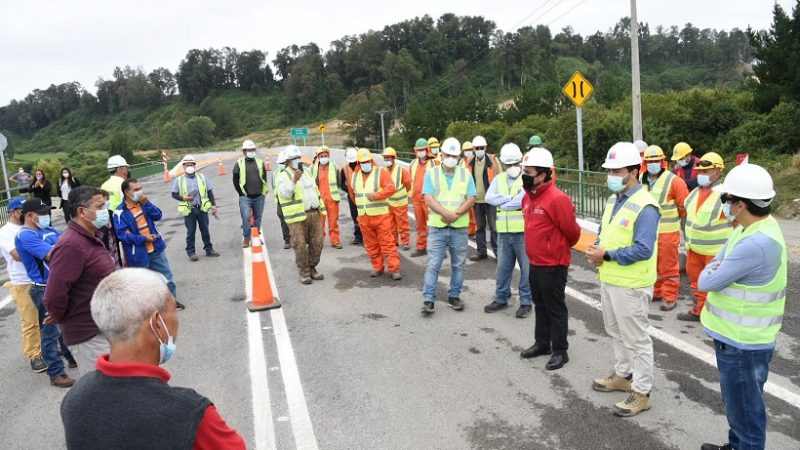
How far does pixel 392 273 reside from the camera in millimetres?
8133

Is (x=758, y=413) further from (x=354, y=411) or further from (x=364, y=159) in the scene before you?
(x=364, y=159)

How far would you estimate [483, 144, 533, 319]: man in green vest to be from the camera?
623 cm

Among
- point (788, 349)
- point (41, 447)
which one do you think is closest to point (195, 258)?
point (41, 447)

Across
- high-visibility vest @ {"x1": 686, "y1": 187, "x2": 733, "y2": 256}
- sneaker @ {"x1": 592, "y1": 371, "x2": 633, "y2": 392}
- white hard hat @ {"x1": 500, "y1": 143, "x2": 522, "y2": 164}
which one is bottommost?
sneaker @ {"x1": 592, "y1": 371, "x2": 633, "y2": 392}

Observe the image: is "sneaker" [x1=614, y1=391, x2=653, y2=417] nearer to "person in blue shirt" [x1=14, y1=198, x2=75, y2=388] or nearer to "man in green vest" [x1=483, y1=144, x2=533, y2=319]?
"man in green vest" [x1=483, y1=144, x2=533, y2=319]

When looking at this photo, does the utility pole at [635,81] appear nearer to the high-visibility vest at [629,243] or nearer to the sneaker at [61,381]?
the high-visibility vest at [629,243]

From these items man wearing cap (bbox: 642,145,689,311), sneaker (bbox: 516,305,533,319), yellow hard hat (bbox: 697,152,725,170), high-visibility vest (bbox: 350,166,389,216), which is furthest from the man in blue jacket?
yellow hard hat (bbox: 697,152,725,170)

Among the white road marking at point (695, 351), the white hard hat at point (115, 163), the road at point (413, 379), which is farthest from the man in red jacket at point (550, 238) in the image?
the white hard hat at point (115, 163)

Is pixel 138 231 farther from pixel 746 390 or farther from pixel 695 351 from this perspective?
pixel 746 390

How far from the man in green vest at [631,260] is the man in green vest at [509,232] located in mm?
1886

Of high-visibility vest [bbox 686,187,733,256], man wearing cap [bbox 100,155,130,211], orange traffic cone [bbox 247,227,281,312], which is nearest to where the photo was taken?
high-visibility vest [bbox 686,187,733,256]

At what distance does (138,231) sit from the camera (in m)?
6.94

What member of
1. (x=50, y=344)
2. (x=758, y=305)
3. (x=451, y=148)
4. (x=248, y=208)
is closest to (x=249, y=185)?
(x=248, y=208)

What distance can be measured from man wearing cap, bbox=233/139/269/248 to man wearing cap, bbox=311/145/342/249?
1022mm
